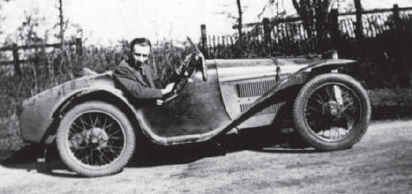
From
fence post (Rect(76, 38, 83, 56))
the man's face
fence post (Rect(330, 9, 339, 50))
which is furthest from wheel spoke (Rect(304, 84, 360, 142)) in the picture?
fence post (Rect(76, 38, 83, 56))

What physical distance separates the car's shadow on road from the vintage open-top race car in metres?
0.43

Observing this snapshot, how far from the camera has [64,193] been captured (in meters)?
4.05

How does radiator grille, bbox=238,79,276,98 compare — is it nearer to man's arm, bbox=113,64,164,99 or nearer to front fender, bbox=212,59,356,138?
front fender, bbox=212,59,356,138

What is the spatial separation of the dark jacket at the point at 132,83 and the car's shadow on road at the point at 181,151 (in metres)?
1.02

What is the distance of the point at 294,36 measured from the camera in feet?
37.6

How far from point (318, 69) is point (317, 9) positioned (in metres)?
4.43

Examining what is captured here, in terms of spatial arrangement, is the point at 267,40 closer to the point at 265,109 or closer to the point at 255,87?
the point at 255,87

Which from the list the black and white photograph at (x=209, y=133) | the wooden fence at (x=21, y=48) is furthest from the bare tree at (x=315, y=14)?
the wooden fence at (x=21, y=48)

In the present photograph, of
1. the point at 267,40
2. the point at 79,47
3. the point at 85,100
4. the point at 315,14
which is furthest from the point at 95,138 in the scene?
the point at 267,40

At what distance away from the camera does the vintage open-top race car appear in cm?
452

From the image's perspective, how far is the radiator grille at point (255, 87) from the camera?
16.1ft

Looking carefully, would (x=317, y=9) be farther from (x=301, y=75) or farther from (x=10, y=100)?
(x=10, y=100)

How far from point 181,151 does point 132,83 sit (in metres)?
1.47

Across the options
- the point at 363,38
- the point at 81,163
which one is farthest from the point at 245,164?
the point at 363,38
